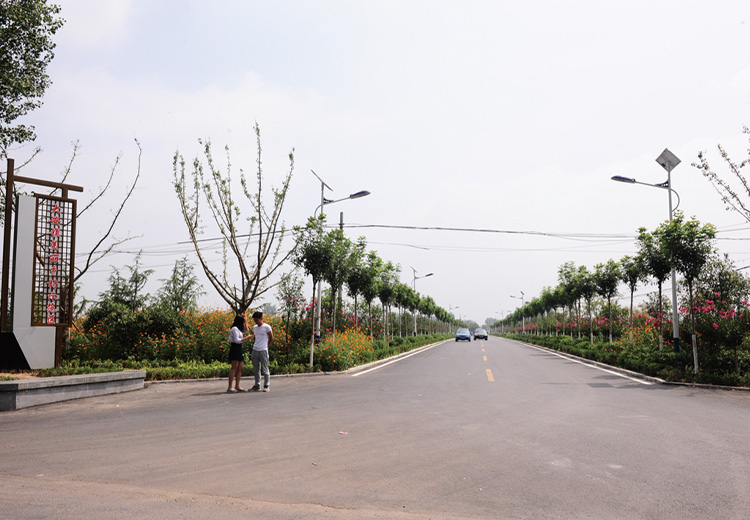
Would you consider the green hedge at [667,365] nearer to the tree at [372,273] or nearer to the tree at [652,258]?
the tree at [652,258]

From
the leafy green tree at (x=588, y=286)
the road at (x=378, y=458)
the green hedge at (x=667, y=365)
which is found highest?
the leafy green tree at (x=588, y=286)

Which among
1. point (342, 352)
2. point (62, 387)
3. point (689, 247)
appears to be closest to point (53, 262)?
point (62, 387)

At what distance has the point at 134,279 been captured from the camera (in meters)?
23.7

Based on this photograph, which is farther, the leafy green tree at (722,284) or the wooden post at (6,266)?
the leafy green tree at (722,284)

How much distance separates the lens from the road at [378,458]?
4219 mm

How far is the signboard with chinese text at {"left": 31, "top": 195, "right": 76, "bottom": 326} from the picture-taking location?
12.6 m

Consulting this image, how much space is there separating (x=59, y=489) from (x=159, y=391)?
7.77 m

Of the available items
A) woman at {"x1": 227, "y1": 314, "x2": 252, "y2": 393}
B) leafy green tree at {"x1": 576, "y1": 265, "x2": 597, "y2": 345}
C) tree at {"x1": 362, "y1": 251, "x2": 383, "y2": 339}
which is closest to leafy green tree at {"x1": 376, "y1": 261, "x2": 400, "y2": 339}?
tree at {"x1": 362, "y1": 251, "x2": 383, "y2": 339}

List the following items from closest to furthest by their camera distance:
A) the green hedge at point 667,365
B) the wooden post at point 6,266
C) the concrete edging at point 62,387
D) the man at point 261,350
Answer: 1. the concrete edging at point 62,387
2. the man at point 261,350
3. the wooden post at point 6,266
4. the green hedge at point 667,365

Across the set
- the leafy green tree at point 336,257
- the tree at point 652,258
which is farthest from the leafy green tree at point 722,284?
the leafy green tree at point 336,257

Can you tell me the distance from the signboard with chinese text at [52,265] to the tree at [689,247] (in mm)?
17596

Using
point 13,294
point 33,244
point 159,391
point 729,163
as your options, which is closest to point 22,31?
point 33,244

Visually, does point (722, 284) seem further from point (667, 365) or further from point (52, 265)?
point (52, 265)

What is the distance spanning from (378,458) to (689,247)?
13668mm
